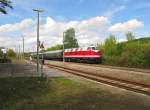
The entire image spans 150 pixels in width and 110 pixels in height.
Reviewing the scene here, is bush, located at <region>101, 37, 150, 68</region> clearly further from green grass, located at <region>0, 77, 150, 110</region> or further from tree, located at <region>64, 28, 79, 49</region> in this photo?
tree, located at <region>64, 28, 79, 49</region>

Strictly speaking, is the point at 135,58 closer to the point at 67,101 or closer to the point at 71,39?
the point at 67,101

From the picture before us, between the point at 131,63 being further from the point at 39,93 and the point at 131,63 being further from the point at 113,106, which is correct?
the point at 113,106

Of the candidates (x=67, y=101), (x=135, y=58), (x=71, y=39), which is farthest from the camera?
(x=71, y=39)

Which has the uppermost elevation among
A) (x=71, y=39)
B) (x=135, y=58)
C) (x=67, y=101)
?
(x=71, y=39)

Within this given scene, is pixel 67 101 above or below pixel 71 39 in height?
below

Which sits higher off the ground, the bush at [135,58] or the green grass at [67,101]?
the bush at [135,58]

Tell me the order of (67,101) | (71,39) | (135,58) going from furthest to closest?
(71,39)
(135,58)
(67,101)

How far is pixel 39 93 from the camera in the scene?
49.0 ft

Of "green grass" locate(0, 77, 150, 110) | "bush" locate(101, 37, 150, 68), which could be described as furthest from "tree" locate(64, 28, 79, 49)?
"green grass" locate(0, 77, 150, 110)

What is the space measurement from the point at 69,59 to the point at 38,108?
53987 millimetres

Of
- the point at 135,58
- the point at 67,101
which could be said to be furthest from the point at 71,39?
the point at 67,101

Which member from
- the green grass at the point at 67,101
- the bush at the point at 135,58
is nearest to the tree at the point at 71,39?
the bush at the point at 135,58

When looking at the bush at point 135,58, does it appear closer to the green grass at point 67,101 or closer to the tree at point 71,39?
the green grass at point 67,101

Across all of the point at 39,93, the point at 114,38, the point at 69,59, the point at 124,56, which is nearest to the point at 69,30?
the point at 114,38
